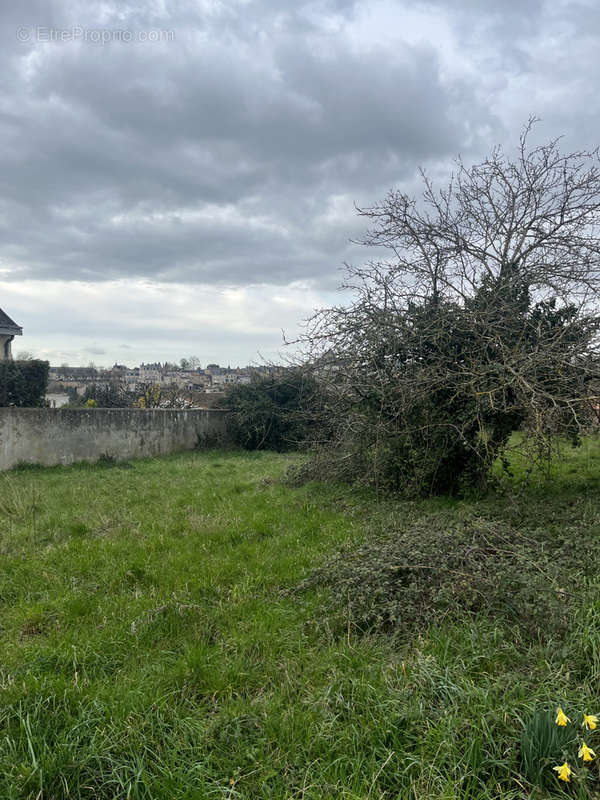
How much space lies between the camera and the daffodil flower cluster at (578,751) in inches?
77.2

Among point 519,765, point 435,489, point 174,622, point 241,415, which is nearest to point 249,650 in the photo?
point 174,622

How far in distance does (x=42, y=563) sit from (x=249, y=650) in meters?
2.64

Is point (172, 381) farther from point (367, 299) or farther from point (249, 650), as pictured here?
point (249, 650)

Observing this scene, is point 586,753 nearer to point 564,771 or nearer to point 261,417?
point 564,771

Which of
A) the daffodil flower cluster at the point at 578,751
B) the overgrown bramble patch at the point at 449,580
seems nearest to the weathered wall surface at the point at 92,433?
the overgrown bramble patch at the point at 449,580

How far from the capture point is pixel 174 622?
11.7ft

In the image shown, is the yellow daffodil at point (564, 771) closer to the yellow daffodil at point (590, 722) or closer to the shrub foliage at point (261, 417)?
the yellow daffodil at point (590, 722)

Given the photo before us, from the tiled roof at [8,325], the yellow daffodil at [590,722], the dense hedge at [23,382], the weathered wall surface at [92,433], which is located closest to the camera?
the yellow daffodil at [590,722]

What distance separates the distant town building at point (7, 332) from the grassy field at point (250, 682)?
18.8m

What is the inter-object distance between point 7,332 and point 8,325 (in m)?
0.42

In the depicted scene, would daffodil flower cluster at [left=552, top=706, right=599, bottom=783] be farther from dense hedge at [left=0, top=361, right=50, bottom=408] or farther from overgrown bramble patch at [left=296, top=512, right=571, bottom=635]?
dense hedge at [left=0, top=361, right=50, bottom=408]

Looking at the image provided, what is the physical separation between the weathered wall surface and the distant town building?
1027 cm

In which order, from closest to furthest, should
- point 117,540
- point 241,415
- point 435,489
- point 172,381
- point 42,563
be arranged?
point 42,563, point 117,540, point 435,489, point 241,415, point 172,381

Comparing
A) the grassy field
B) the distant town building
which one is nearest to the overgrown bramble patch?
the grassy field
